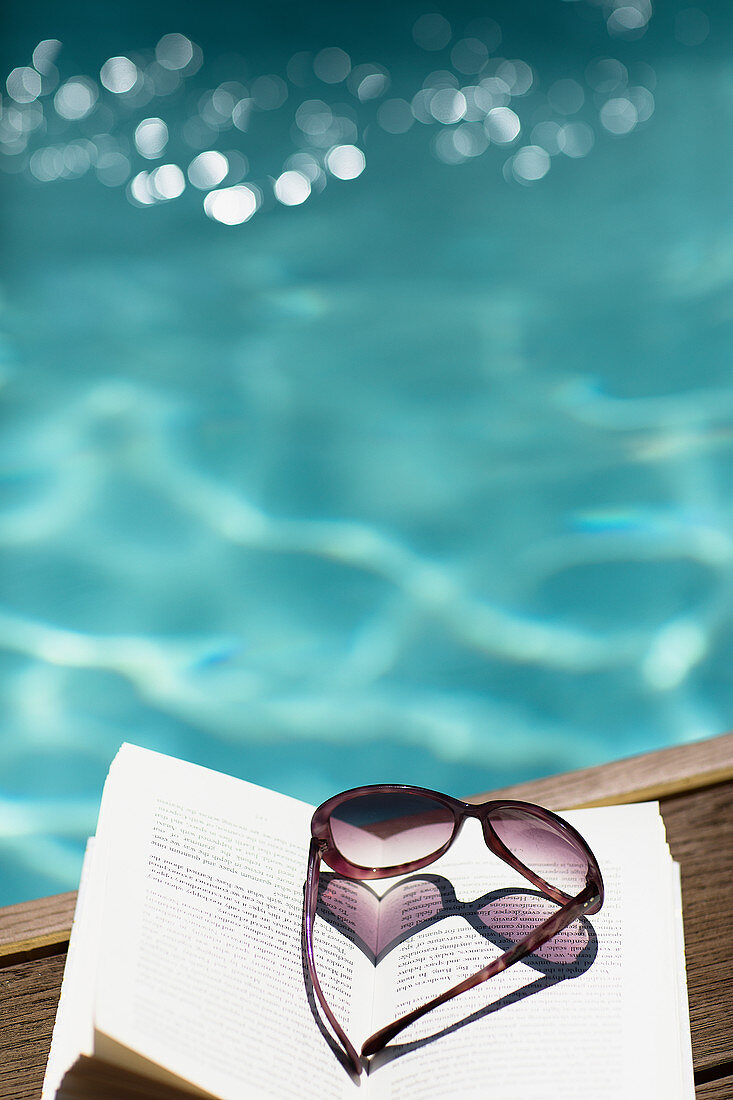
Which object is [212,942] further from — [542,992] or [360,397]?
[360,397]

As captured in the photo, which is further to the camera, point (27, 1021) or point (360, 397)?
point (360, 397)

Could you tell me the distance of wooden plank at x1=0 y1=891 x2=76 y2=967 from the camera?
0.62m

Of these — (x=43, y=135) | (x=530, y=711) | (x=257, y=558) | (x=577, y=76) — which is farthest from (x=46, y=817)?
(x=577, y=76)

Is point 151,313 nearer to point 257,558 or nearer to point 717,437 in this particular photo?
point 257,558

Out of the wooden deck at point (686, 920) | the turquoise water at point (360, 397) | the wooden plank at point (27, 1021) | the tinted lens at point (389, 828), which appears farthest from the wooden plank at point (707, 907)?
the turquoise water at point (360, 397)

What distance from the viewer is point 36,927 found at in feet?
2.09

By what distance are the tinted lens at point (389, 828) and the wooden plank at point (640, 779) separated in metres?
0.09

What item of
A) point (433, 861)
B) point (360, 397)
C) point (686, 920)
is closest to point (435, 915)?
point (433, 861)

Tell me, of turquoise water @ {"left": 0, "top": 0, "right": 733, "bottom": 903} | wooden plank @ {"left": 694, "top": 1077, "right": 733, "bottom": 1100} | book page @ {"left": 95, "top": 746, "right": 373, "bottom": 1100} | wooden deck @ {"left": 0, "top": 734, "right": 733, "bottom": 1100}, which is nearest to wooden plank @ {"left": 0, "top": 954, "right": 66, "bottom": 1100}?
wooden deck @ {"left": 0, "top": 734, "right": 733, "bottom": 1100}

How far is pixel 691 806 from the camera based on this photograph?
706mm

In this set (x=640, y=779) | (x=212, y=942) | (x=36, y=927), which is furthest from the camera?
(x=640, y=779)

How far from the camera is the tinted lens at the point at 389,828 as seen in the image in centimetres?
60

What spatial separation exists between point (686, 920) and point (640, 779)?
124mm

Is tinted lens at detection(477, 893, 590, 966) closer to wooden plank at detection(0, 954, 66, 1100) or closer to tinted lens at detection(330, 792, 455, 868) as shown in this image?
tinted lens at detection(330, 792, 455, 868)
